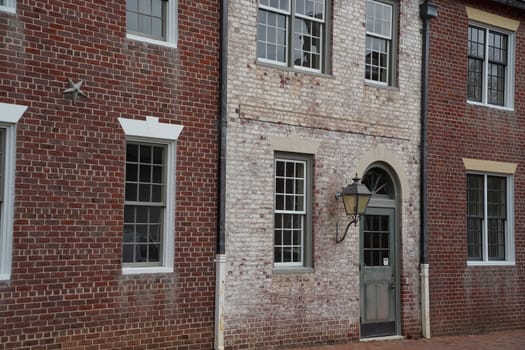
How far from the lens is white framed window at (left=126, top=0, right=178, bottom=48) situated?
444 inches

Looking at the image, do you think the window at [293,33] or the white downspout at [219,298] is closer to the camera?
the white downspout at [219,298]

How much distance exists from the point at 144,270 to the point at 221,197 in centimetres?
170

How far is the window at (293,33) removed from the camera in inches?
508

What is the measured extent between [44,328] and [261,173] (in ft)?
14.2

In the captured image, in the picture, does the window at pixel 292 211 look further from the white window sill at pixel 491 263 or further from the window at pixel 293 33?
the white window sill at pixel 491 263

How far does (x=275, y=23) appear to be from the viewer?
13047 millimetres

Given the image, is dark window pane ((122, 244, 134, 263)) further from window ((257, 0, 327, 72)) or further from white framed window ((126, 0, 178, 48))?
window ((257, 0, 327, 72))

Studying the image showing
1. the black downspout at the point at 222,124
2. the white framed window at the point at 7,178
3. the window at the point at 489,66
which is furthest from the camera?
the window at the point at 489,66

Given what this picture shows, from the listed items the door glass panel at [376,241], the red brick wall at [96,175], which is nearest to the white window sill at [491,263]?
the door glass panel at [376,241]

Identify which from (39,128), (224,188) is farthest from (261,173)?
(39,128)

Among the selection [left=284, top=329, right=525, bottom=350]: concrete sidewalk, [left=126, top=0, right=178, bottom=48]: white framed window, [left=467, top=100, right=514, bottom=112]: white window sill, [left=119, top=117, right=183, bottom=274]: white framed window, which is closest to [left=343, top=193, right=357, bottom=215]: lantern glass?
[left=284, top=329, right=525, bottom=350]: concrete sidewalk

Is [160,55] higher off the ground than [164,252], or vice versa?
[160,55]

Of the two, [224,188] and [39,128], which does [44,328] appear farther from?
[224,188]

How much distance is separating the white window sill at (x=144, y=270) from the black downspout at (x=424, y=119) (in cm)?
571
